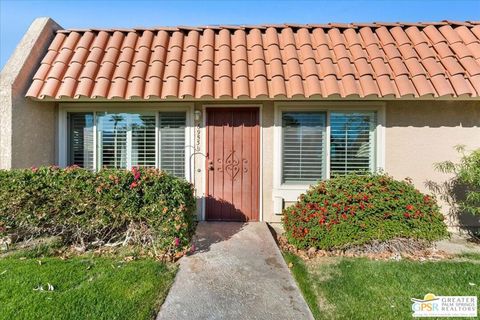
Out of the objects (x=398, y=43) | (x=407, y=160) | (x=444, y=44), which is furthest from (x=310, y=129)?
(x=444, y=44)

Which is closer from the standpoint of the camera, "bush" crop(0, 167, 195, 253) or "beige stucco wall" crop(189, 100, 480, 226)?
"bush" crop(0, 167, 195, 253)

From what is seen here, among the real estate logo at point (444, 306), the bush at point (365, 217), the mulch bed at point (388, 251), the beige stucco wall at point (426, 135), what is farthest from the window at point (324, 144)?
the real estate logo at point (444, 306)

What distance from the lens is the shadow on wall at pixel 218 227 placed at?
4.64 metres

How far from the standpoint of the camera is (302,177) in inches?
228

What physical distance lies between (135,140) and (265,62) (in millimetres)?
3322

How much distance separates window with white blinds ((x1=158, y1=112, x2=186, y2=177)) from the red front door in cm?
62

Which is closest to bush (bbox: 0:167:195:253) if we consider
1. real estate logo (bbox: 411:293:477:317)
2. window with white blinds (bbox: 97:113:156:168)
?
window with white blinds (bbox: 97:113:156:168)

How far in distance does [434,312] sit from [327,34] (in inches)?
215

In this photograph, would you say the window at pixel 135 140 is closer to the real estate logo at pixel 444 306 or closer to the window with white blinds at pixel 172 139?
the window with white blinds at pixel 172 139

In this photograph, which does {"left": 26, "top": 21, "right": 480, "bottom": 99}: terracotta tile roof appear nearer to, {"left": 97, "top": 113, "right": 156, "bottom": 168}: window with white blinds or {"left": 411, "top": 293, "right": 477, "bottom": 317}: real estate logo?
{"left": 97, "top": 113, "right": 156, "bottom": 168}: window with white blinds

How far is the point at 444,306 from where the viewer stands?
9.93ft

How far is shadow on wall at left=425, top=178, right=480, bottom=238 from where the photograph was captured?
5.50 meters

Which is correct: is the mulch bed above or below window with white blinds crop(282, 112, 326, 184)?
below

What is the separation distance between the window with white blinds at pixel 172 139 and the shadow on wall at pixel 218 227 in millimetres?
1103
